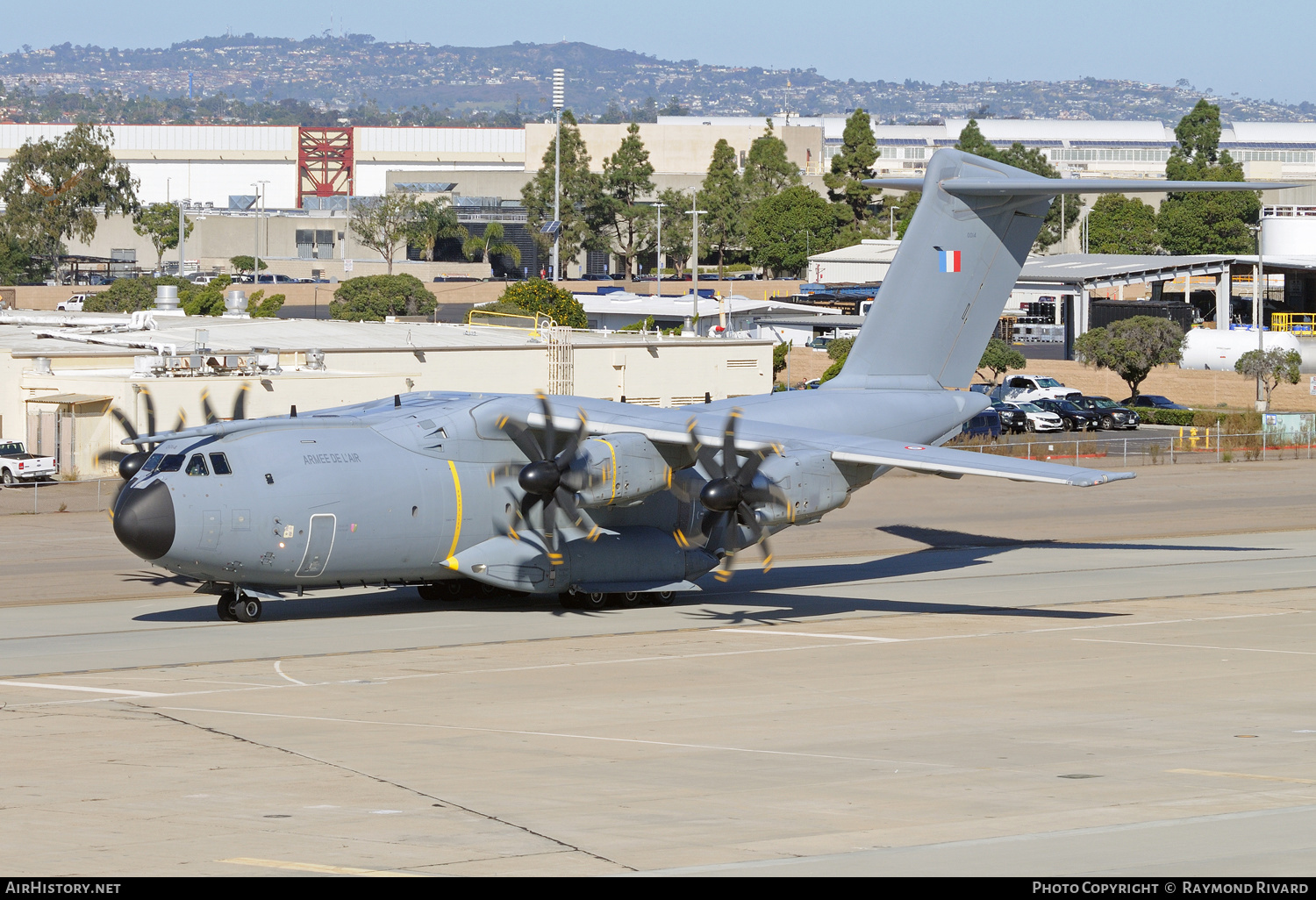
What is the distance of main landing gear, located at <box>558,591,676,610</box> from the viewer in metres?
29.9

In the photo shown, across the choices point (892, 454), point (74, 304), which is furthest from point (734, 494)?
point (74, 304)

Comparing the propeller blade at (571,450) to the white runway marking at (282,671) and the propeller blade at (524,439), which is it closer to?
the propeller blade at (524,439)

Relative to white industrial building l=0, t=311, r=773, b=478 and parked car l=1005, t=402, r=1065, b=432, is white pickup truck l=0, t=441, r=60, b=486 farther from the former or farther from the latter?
parked car l=1005, t=402, r=1065, b=432

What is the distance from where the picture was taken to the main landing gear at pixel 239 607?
27.6 m

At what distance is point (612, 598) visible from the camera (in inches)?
1201

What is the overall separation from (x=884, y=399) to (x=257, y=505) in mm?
13363

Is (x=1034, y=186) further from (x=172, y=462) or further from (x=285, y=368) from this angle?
(x=285, y=368)

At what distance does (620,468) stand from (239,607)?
23.9ft

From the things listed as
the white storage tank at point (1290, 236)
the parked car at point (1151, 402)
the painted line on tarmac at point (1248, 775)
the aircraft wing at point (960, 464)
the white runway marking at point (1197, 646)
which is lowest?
the white runway marking at point (1197, 646)

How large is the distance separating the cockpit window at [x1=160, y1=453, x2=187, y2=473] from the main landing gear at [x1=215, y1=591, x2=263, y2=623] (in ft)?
9.14

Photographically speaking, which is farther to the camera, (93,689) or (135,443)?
(135,443)

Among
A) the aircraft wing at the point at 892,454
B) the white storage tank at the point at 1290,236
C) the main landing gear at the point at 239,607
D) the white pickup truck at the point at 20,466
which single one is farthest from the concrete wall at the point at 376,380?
the white storage tank at the point at 1290,236

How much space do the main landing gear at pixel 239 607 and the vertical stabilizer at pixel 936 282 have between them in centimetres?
1312

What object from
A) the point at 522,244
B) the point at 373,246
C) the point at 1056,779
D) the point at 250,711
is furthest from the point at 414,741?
the point at 522,244
